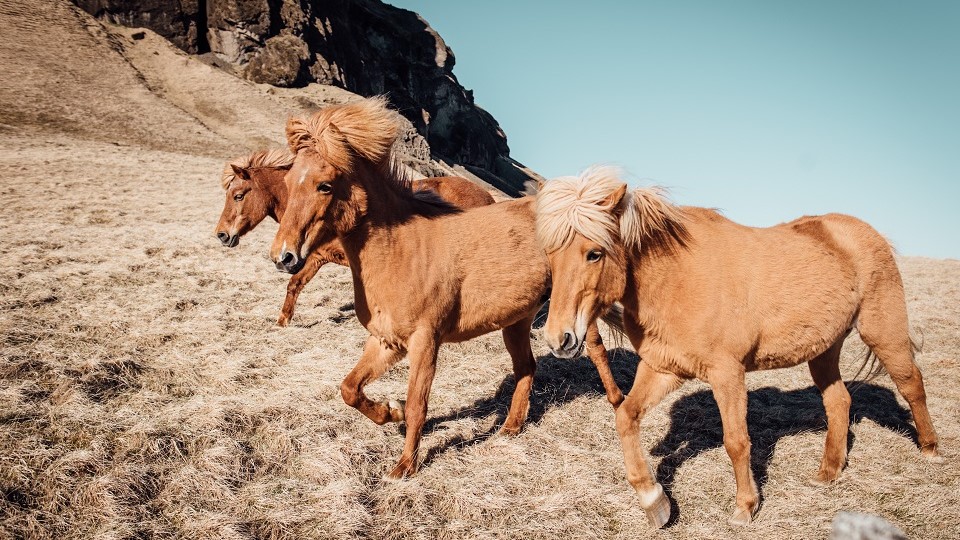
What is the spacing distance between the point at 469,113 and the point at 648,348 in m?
71.3

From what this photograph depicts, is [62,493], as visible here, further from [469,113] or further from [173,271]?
[469,113]

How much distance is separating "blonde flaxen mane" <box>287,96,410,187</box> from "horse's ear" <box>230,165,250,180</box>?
366cm

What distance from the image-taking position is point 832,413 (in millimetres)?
4613

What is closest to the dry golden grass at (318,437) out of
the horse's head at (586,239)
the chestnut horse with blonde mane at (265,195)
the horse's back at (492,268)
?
the chestnut horse with blonde mane at (265,195)

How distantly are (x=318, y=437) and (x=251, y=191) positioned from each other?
4578 mm

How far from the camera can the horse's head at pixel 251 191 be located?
7605 mm

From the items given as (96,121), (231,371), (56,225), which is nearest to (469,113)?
(96,121)

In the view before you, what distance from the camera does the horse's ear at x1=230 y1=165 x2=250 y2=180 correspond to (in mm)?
7464

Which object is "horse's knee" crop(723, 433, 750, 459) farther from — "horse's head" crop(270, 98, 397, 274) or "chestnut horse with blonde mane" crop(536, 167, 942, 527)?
"horse's head" crop(270, 98, 397, 274)

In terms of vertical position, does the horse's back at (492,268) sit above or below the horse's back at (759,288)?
below

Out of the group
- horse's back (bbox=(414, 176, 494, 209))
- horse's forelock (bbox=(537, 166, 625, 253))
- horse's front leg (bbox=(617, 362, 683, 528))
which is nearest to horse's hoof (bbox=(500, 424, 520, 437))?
horse's front leg (bbox=(617, 362, 683, 528))

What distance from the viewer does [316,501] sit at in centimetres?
360

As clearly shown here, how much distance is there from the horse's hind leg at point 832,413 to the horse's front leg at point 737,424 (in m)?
1.10

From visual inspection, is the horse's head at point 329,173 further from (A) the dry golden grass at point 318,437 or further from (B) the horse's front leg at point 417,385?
(A) the dry golden grass at point 318,437
